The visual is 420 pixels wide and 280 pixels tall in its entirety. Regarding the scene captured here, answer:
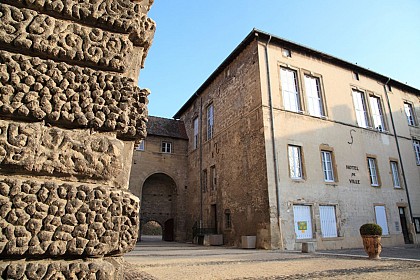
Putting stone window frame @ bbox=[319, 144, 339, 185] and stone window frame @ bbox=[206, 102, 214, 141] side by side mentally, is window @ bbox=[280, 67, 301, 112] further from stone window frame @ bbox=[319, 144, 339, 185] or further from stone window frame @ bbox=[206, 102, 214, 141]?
stone window frame @ bbox=[206, 102, 214, 141]

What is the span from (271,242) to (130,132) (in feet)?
35.3

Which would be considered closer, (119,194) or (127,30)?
(119,194)

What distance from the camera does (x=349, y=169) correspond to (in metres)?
14.4

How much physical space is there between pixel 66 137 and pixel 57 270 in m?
0.72

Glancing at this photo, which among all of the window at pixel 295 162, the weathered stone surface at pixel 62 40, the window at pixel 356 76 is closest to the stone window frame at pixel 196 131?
the window at pixel 295 162

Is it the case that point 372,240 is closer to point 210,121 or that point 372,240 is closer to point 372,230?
point 372,230

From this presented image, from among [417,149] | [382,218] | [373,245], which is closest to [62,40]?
[373,245]

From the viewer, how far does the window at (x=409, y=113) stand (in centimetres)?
1926

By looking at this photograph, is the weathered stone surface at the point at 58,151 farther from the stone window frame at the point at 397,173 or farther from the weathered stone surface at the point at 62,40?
the stone window frame at the point at 397,173

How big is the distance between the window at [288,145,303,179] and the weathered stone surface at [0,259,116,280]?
39.3 ft

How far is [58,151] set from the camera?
157cm

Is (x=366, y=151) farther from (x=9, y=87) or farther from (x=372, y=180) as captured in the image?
(x=9, y=87)

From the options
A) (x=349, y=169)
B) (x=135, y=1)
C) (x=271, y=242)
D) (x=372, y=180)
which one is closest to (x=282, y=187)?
(x=271, y=242)

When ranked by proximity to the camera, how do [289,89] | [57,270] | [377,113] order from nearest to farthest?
1. [57,270]
2. [289,89]
3. [377,113]
